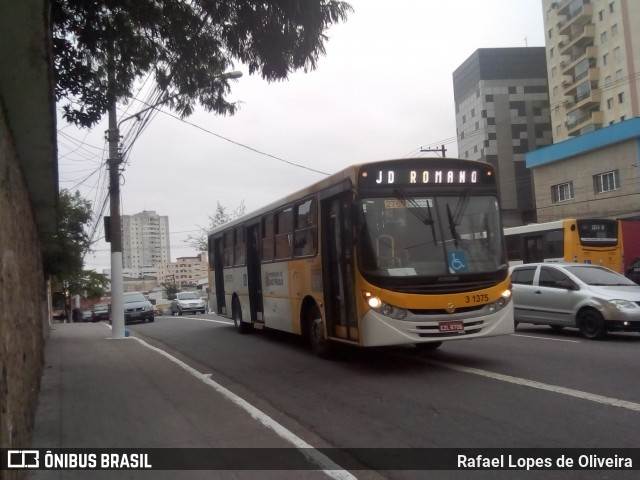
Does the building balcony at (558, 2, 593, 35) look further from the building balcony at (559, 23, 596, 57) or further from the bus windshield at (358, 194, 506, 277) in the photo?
the bus windshield at (358, 194, 506, 277)

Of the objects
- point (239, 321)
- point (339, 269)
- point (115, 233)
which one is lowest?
point (239, 321)

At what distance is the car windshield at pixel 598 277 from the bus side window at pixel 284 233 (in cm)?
636

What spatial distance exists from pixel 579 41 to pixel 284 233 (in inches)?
2329

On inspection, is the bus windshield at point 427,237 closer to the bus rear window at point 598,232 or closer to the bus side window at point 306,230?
the bus side window at point 306,230

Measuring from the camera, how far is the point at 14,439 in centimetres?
490

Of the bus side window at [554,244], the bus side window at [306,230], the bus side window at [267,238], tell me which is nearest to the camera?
the bus side window at [306,230]

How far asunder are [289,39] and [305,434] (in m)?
5.85

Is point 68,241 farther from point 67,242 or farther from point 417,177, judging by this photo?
point 417,177

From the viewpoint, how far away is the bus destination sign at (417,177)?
9.62m

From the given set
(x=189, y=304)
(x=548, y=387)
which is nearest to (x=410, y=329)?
(x=548, y=387)

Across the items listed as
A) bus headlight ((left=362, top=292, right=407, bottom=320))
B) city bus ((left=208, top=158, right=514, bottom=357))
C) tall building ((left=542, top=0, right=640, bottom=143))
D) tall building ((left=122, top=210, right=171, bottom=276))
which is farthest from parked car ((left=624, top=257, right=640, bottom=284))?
tall building ((left=122, top=210, right=171, bottom=276))

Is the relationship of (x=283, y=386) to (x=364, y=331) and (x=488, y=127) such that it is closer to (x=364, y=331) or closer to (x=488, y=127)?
(x=364, y=331)

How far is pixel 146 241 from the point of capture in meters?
73.3

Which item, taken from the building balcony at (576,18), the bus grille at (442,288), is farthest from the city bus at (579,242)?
the building balcony at (576,18)
